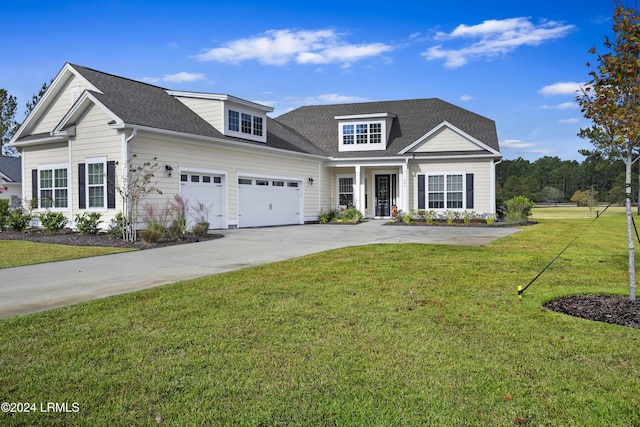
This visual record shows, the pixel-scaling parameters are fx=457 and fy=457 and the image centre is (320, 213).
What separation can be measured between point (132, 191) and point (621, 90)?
13069mm

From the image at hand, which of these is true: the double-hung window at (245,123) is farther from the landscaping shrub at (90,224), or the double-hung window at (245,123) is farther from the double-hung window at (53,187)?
the landscaping shrub at (90,224)

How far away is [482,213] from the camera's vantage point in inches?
891

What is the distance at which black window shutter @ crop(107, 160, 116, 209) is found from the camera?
14969 mm

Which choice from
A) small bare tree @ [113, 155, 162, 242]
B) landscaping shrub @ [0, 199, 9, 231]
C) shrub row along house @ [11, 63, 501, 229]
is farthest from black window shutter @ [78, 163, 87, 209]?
landscaping shrub @ [0, 199, 9, 231]

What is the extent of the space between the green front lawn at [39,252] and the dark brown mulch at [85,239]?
537mm

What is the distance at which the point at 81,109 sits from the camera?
1571 centimetres

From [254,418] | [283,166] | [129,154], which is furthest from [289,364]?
[283,166]

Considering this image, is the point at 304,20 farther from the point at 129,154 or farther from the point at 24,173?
the point at 24,173

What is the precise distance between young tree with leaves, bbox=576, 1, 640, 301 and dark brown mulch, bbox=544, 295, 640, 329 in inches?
10.6

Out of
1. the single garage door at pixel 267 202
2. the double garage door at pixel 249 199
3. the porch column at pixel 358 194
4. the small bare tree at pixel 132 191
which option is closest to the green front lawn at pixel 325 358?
the small bare tree at pixel 132 191

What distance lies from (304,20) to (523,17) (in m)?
7.99

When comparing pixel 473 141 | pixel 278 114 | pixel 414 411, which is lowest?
pixel 414 411

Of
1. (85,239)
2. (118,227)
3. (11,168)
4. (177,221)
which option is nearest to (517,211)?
(177,221)

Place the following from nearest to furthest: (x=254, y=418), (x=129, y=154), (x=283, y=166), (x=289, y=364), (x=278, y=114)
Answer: (x=254, y=418) < (x=289, y=364) < (x=129, y=154) < (x=283, y=166) < (x=278, y=114)
